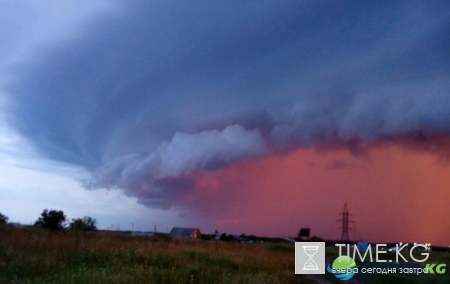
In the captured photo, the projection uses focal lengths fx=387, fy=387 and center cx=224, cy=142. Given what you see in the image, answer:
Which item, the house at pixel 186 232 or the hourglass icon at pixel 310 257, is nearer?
the hourglass icon at pixel 310 257

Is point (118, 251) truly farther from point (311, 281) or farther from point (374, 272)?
point (374, 272)

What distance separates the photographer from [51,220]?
29719 millimetres

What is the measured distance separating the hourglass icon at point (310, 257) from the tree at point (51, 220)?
2018cm

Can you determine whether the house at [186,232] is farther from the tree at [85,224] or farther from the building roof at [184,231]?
the tree at [85,224]

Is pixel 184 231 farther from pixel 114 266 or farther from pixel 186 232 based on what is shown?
pixel 114 266

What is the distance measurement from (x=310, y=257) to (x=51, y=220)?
69.3ft

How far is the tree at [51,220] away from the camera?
2953 cm

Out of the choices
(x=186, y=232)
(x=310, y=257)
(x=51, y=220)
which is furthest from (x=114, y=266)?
(x=186, y=232)

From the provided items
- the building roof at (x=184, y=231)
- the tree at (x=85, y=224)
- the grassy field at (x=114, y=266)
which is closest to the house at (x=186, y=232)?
the building roof at (x=184, y=231)

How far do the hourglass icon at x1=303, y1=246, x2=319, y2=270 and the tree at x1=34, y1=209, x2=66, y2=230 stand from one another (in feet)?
66.2

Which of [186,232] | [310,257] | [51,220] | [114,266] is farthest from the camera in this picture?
[186,232]

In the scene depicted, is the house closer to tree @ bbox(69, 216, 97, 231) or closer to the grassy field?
tree @ bbox(69, 216, 97, 231)

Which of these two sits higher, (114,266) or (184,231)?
(114,266)

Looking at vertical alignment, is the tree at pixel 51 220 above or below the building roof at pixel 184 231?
above
